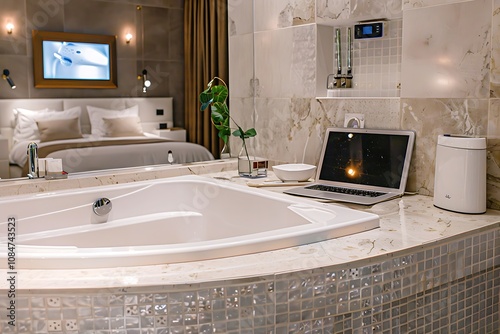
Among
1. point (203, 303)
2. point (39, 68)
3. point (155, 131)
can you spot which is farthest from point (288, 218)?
point (39, 68)

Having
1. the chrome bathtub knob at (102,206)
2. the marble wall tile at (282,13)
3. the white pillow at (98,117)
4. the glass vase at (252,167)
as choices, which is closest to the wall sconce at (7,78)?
the white pillow at (98,117)

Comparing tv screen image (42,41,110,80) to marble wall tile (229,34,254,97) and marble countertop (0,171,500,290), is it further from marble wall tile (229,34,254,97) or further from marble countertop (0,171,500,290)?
marble countertop (0,171,500,290)

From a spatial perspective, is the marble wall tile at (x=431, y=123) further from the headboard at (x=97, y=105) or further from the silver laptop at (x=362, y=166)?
the headboard at (x=97, y=105)

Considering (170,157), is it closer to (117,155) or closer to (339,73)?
(117,155)

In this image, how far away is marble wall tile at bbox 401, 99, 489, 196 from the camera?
7.21 feet

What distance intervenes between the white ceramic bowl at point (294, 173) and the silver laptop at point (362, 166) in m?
0.05

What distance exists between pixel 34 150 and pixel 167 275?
143cm

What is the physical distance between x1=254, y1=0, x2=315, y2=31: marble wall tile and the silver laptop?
0.63 meters

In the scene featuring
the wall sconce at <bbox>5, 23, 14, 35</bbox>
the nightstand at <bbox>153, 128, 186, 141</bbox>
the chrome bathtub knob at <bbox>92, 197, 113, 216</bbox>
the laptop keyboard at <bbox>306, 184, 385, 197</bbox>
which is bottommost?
the chrome bathtub knob at <bbox>92, 197, 113, 216</bbox>

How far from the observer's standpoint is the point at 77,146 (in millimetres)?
2705

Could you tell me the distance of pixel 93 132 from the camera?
277cm

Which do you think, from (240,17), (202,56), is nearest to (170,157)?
(202,56)

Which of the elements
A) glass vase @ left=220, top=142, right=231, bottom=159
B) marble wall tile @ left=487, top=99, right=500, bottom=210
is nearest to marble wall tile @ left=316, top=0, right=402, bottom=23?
marble wall tile @ left=487, top=99, right=500, bottom=210

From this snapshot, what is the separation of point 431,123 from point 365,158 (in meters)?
0.36
